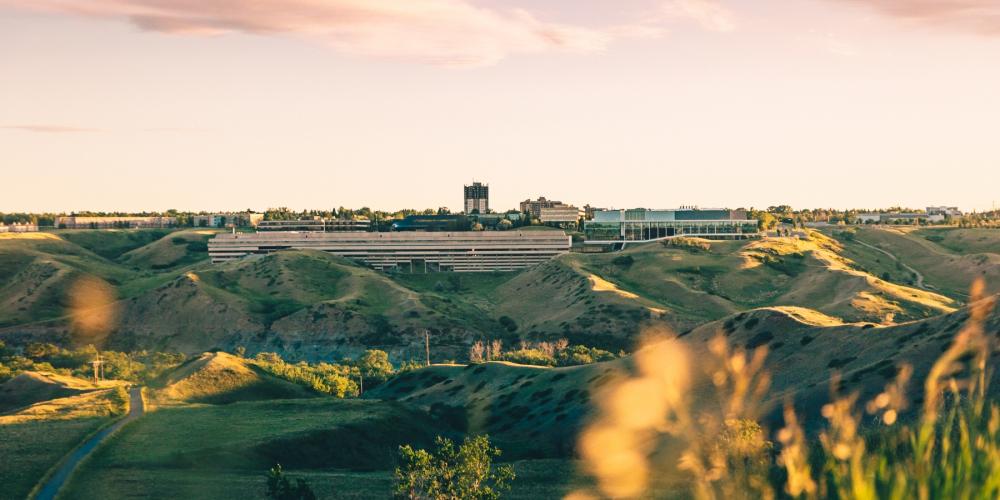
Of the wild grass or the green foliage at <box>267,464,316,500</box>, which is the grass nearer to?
the green foliage at <box>267,464,316,500</box>

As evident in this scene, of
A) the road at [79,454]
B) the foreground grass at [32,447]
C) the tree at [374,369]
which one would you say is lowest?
the tree at [374,369]

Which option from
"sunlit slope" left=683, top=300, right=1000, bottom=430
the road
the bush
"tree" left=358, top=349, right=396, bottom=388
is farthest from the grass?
the bush

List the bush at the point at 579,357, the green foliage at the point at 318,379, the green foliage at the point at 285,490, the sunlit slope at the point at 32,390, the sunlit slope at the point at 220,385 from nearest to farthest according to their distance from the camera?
the green foliage at the point at 285,490
the sunlit slope at the point at 32,390
the sunlit slope at the point at 220,385
the green foliage at the point at 318,379
the bush at the point at 579,357

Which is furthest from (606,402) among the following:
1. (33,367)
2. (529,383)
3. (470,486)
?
(33,367)

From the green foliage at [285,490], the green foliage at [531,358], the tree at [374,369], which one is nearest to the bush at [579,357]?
the green foliage at [531,358]

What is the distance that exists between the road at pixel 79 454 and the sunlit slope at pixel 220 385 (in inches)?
283

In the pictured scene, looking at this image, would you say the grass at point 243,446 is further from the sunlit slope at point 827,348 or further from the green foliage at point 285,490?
the sunlit slope at point 827,348

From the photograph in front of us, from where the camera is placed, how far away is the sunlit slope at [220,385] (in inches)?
4572

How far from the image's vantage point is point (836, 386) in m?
84.8

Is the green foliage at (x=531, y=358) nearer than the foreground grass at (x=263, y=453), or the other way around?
the foreground grass at (x=263, y=453)

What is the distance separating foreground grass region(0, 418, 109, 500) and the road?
0.81 metres

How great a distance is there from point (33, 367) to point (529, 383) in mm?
87906

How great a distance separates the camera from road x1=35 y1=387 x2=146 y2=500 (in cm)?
7012

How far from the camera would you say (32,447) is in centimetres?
8088
